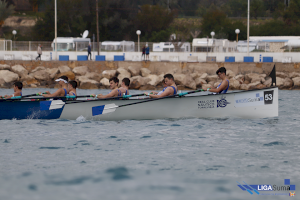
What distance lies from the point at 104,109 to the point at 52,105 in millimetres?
1704

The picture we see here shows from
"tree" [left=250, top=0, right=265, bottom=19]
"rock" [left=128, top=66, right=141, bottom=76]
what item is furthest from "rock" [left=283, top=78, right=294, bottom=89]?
"tree" [left=250, top=0, right=265, bottom=19]

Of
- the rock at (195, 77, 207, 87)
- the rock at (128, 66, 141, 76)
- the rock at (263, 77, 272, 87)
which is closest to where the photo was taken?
the rock at (263, 77, 272, 87)

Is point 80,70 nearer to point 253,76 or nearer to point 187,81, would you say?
point 187,81

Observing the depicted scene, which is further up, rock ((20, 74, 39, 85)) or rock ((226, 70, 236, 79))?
rock ((226, 70, 236, 79))

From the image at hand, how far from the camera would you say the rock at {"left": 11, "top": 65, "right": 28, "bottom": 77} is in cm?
3067

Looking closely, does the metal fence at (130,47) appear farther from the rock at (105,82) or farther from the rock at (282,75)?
the rock at (105,82)

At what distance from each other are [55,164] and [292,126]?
7.65 m

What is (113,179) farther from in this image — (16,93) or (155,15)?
(155,15)

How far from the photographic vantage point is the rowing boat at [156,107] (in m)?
12.4

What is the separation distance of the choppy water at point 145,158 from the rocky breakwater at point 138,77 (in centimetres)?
1618

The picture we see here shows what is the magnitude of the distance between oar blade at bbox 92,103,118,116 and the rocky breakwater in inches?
621

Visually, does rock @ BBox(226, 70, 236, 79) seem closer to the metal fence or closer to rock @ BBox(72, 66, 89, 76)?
the metal fence

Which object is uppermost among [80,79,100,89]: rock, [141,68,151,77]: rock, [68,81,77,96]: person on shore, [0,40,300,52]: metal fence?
[0,40,300,52]: metal fence

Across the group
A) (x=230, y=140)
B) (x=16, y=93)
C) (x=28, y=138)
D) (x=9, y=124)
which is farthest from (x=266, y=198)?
(x=16, y=93)
